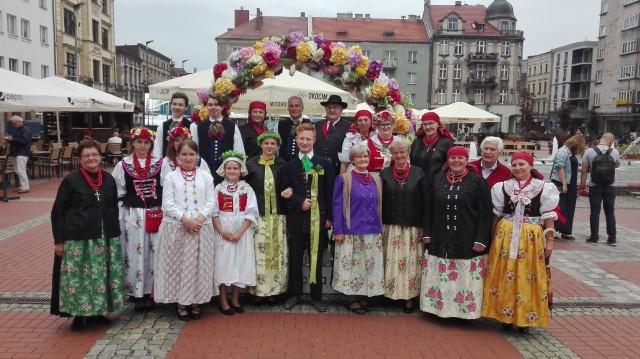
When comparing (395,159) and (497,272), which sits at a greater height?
(395,159)

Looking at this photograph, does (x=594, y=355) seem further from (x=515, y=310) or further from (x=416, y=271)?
(x=416, y=271)

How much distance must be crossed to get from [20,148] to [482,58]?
54.4m

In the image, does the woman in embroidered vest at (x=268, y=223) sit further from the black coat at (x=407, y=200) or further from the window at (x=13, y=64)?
the window at (x=13, y=64)

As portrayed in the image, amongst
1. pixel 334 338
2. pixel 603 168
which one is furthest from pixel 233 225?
pixel 603 168

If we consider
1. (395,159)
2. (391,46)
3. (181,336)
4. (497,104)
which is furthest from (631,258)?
(497,104)

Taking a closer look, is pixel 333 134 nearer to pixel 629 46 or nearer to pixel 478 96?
pixel 478 96

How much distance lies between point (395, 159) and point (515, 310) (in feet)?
6.18

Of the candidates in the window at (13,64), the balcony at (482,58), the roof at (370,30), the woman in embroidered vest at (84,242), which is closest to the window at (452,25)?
the roof at (370,30)

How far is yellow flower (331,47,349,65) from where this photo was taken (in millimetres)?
6750

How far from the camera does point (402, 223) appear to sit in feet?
17.3

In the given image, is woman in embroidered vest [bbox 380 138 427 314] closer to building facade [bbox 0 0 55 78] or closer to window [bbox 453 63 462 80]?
building facade [bbox 0 0 55 78]

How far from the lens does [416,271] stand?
5.37 meters

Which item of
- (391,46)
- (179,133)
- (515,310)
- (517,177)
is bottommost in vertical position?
(515,310)

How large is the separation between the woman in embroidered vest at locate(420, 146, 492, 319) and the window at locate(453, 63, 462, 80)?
57.0 metres
